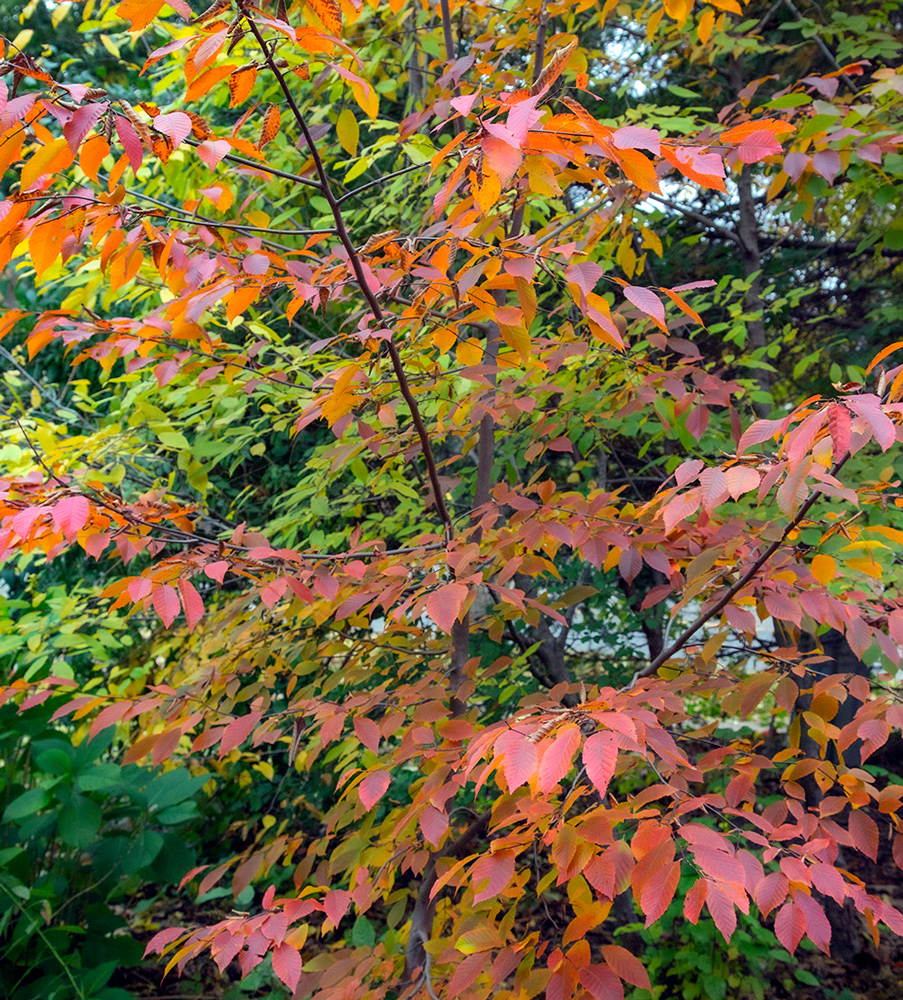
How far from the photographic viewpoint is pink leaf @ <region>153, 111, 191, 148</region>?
2.79ft

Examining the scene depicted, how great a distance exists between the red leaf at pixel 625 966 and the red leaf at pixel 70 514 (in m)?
0.98

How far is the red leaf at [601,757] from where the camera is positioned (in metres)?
0.75

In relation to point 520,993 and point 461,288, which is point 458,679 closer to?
point 520,993

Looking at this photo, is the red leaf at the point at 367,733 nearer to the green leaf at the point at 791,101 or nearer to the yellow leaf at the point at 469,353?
the yellow leaf at the point at 469,353

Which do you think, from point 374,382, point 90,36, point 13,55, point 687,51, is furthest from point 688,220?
point 90,36

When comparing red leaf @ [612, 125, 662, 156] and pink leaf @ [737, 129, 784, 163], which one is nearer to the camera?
red leaf @ [612, 125, 662, 156]

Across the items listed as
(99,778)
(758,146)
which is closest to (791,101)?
(758,146)

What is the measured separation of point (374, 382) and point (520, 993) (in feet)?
3.58

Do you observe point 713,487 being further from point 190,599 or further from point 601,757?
point 190,599

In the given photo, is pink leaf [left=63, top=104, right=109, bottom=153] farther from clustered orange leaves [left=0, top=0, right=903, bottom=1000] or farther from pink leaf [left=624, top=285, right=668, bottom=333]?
pink leaf [left=624, top=285, right=668, bottom=333]

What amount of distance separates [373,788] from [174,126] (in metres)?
0.99

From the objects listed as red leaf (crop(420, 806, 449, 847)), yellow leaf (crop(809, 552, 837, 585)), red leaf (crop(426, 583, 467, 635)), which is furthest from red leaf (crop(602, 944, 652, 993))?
yellow leaf (crop(809, 552, 837, 585))

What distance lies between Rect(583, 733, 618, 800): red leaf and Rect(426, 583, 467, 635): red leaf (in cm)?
30

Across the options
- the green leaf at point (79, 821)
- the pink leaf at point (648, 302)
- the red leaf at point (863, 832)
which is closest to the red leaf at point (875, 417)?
the pink leaf at point (648, 302)
